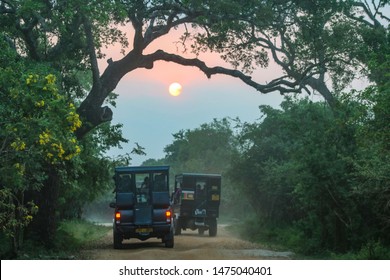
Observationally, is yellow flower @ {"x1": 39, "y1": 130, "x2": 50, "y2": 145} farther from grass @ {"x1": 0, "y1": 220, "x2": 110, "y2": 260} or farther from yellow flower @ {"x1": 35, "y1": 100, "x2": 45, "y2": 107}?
grass @ {"x1": 0, "y1": 220, "x2": 110, "y2": 260}

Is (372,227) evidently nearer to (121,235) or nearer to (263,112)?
(121,235)

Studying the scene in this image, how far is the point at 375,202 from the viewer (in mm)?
20969

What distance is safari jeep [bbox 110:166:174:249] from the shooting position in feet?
80.0

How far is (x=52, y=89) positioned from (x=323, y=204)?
1222 cm

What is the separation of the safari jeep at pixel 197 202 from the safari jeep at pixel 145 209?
36.5 ft

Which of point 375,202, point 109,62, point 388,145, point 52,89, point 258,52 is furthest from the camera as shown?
point 258,52

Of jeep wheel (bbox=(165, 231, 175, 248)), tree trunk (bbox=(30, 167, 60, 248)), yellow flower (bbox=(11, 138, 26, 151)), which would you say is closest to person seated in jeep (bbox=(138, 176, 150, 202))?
jeep wheel (bbox=(165, 231, 175, 248))

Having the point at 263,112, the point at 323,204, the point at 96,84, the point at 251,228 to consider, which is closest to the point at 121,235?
the point at 96,84

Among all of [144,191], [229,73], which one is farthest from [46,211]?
[229,73]

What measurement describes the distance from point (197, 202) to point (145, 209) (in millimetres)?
11814

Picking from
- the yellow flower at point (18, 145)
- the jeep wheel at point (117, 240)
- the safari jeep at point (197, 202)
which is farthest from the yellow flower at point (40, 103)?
the safari jeep at point (197, 202)

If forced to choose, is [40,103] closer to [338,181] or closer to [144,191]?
[144,191]

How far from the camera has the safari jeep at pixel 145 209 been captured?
24391mm

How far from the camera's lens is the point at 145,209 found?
2450cm
